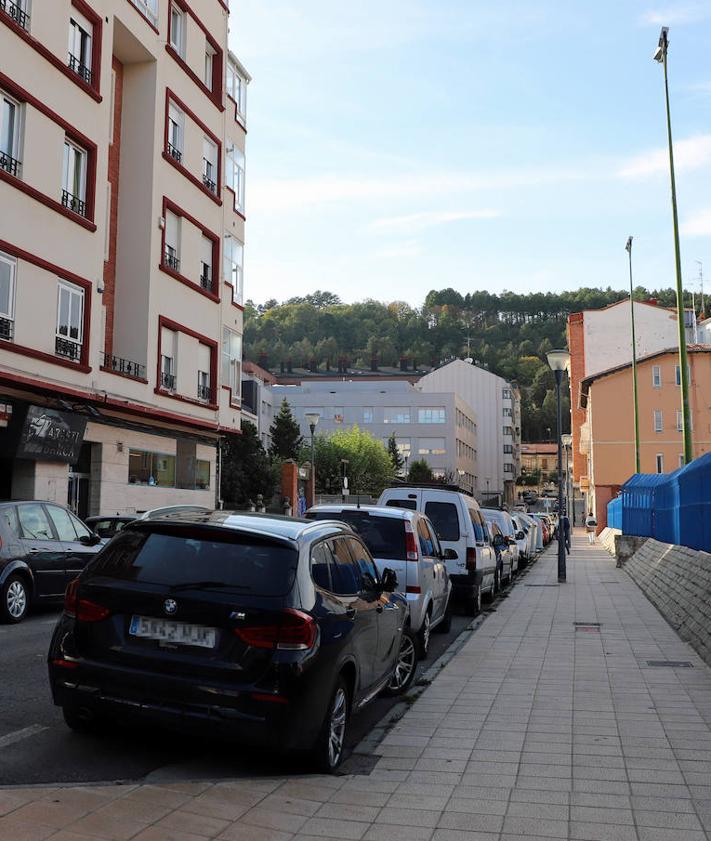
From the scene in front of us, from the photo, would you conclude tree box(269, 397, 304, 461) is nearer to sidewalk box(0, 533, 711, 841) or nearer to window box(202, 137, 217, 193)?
window box(202, 137, 217, 193)

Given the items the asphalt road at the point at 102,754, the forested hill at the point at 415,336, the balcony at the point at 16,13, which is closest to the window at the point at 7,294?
the balcony at the point at 16,13

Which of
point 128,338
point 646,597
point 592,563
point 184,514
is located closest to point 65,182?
point 128,338

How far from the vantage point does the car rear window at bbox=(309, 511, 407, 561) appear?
9977 mm

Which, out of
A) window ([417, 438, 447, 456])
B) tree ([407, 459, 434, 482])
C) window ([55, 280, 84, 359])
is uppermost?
window ([417, 438, 447, 456])

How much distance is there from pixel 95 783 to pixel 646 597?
15862 millimetres

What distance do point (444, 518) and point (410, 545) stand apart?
16.3 feet

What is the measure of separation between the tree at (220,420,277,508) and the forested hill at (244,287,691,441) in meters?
74.8

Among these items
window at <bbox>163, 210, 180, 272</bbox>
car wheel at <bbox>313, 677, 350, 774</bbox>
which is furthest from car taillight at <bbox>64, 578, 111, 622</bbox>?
window at <bbox>163, 210, 180, 272</bbox>

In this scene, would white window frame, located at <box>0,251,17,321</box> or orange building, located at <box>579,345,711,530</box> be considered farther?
orange building, located at <box>579,345,711,530</box>

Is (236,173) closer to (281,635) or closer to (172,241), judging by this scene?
(172,241)

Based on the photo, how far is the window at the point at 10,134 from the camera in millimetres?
19469

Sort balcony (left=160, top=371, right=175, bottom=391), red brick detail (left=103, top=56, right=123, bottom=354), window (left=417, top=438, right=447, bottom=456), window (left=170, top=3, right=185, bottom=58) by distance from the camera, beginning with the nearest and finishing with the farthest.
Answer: red brick detail (left=103, top=56, right=123, bottom=354)
balcony (left=160, top=371, right=175, bottom=391)
window (left=170, top=3, right=185, bottom=58)
window (left=417, top=438, right=447, bottom=456)

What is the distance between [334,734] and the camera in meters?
5.62

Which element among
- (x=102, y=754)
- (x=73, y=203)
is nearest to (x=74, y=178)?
(x=73, y=203)
